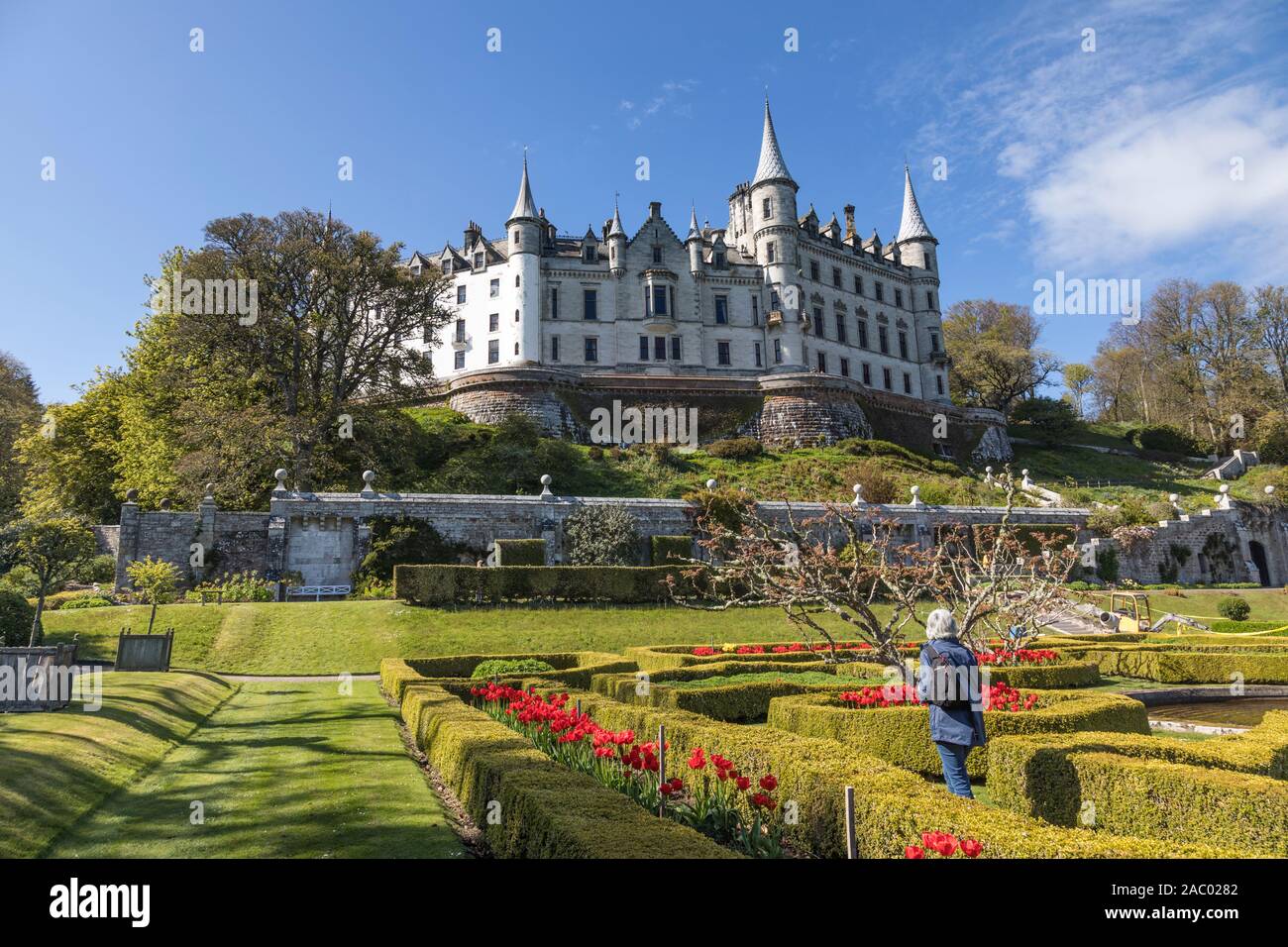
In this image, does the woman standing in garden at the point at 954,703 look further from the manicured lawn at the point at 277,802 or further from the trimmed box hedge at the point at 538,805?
the manicured lawn at the point at 277,802

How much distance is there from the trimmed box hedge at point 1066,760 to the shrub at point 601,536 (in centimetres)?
2237

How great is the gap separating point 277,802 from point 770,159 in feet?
210

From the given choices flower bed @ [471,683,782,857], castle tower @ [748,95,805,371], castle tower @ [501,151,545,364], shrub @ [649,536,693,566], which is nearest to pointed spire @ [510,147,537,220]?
castle tower @ [501,151,545,364]

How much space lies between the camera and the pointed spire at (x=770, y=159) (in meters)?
62.2

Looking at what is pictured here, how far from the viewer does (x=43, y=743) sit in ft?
28.0

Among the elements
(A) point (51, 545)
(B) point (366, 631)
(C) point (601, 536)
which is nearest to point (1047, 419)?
(C) point (601, 536)

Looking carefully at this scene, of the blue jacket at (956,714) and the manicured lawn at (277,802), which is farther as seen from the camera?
the blue jacket at (956,714)

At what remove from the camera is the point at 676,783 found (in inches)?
252

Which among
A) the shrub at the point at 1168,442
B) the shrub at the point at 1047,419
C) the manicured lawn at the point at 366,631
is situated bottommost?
the manicured lawn at the point at 366,631

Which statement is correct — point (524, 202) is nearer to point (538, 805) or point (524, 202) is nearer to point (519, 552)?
point (519, 552)

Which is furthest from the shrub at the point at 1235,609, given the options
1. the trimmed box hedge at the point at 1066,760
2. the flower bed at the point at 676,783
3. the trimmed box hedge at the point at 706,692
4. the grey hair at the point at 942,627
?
the flower bed at the point at 676,783

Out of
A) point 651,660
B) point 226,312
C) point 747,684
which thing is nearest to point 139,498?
point 226,312
